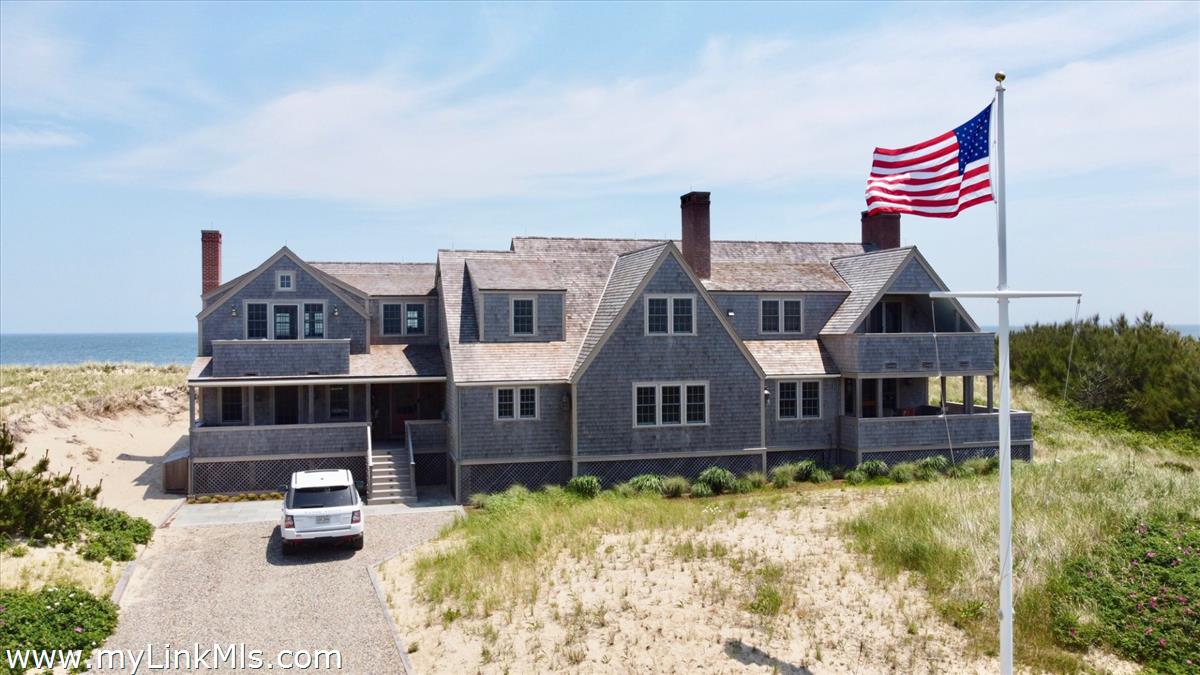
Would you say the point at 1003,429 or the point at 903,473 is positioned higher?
the point at 1003,429

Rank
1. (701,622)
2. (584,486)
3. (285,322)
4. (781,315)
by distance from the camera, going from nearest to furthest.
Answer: (701,622), (584,486), (285,322), (781,315)

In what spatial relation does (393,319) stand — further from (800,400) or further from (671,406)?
(800,400)

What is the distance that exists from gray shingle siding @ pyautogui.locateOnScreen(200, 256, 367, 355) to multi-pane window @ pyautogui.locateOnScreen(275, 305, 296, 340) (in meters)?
0.26

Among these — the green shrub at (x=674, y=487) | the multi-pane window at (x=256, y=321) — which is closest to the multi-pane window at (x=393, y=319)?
the multi-pane window at (x=256, y=321)

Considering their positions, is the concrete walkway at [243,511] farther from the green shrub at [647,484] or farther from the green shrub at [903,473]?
the green shrub at [903,473]

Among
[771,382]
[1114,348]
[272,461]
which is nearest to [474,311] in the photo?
[272,461]

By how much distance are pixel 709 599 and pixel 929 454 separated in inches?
693

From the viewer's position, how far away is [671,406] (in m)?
28.2

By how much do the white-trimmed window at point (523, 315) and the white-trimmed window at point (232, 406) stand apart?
988 centimetres

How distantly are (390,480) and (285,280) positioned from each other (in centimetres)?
826

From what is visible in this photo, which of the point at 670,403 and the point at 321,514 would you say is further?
the point at 670,403

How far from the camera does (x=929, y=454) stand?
30.5 metres

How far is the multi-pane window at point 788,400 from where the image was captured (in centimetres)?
3000

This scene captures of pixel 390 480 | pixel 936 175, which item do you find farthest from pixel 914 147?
pixel 390 480
